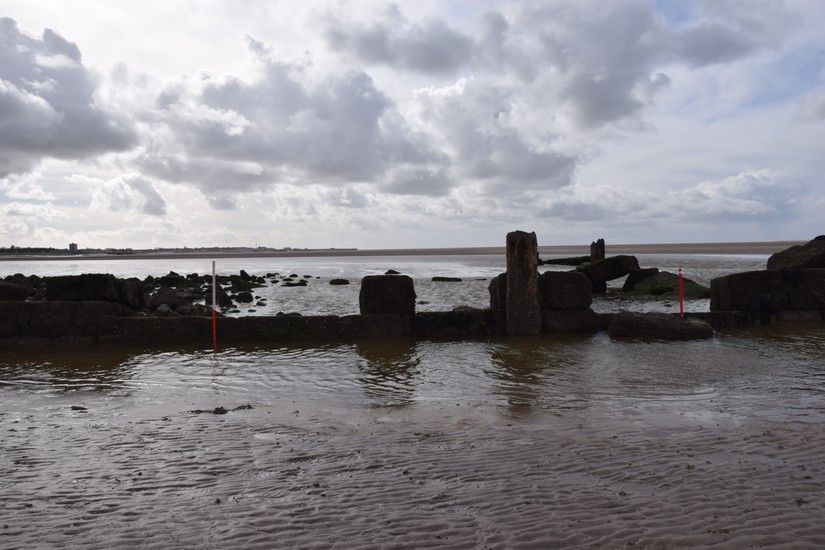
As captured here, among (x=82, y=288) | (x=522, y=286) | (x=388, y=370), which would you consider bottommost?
(x=388, y=370)

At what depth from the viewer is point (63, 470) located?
14.6 feet

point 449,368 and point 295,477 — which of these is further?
point 449,368

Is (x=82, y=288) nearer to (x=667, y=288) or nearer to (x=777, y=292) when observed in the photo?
(x=777, y=292)

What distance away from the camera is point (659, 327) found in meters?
11.5

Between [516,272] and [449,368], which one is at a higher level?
[516,272]

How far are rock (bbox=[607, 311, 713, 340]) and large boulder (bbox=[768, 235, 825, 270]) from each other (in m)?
4.02

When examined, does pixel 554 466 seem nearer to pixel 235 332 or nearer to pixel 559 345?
pixel 559 345

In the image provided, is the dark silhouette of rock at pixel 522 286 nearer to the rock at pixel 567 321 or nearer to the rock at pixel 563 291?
the rock at pixel 567 321

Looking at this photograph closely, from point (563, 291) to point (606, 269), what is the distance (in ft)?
43.4

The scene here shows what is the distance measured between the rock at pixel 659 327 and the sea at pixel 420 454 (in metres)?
2.03

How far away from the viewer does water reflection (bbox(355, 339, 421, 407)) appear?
281 inches

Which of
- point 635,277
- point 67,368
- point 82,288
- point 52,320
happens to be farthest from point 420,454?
point 635,277

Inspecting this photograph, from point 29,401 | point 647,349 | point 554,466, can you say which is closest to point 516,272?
point 647,349

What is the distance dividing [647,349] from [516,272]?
3.05 metres
